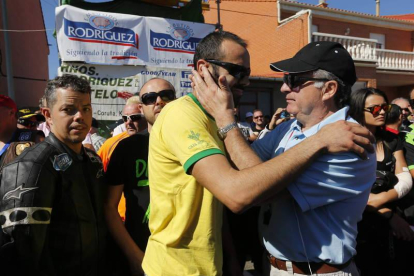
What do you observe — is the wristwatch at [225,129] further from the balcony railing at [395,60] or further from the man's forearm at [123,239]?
the balcony railing at [395,60]

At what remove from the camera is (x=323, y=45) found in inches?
64.6

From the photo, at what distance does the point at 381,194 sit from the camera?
2617 mm

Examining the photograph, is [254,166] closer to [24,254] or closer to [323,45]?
[323,45]

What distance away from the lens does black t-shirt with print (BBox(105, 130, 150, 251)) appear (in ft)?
7.17

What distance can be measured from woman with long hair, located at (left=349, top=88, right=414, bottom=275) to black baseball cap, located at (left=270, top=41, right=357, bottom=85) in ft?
4.71

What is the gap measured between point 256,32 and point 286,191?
709 inches

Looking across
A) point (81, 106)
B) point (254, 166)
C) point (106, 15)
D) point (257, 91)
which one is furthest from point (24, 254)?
point (257, 91)

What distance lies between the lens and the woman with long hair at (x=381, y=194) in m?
2.64

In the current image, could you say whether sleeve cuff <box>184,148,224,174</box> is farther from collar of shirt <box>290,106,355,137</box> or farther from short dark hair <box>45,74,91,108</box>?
short dark hair <box>45,74,91,108</box>

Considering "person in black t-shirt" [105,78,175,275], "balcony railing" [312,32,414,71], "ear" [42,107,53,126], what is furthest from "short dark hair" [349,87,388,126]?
"balcony railing" [312,32,414,71]

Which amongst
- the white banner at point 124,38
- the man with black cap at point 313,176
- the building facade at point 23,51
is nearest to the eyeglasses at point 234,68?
the man with black cap at point 313,176

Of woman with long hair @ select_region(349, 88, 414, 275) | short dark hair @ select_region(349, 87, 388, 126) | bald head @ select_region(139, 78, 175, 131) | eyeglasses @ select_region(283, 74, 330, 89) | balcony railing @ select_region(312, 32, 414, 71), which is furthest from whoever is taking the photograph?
balcony railing @ select_region(312, 32, 414, 71)

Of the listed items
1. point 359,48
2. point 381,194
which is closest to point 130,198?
point 381,194

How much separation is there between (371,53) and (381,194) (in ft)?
48.4
